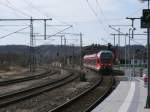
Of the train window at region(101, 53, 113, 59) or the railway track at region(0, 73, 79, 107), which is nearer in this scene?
the railway track at region(0, 73, 79, 107)

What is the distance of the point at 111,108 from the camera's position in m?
20.0

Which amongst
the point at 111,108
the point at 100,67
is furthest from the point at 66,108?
the point at 100,67

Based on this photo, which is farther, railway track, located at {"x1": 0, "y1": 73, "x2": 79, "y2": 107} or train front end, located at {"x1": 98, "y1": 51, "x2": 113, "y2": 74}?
train front end, located at {"x1": 98, "y1": 51, "x2": 113, "y2": 74}

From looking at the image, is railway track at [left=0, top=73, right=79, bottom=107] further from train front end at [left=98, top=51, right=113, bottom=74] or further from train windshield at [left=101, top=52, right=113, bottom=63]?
train windshield at [left=101, top=52, right=113, bottom=63]

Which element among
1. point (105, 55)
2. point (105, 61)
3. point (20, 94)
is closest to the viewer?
point (20, 94)

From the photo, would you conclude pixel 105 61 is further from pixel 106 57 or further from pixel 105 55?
pixel 105 55

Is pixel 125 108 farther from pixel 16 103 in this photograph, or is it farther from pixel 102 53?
pixel 102 53

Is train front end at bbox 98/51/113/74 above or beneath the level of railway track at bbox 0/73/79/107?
above

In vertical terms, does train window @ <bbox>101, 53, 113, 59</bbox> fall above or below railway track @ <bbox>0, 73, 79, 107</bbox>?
above

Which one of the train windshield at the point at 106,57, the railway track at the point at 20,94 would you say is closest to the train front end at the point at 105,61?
the train windshield at the point at 106,57

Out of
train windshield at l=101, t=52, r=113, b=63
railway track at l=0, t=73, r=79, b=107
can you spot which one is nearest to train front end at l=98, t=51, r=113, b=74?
train windshield at l=101, t=52, r=113, b=63

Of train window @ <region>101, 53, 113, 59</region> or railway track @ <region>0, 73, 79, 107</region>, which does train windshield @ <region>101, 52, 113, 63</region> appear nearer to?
train window @ <region>101, 53, 113, 59</region>

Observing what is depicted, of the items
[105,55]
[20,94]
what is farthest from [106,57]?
[20,94]

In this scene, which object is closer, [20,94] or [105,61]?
[20,94]
